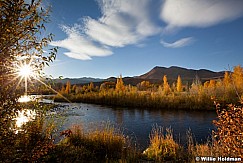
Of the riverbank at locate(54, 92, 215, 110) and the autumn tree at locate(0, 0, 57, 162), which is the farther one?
the riverbank at locate(54, 92, 215, 110)

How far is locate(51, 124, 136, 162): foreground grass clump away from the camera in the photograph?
22.1ft

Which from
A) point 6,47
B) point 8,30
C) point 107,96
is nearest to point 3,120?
point 6,47

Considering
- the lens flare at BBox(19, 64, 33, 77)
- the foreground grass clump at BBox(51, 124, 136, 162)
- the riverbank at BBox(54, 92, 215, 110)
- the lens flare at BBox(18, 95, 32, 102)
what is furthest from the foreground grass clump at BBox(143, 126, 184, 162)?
the riverbank at BBox(54, 92, 215, 110)

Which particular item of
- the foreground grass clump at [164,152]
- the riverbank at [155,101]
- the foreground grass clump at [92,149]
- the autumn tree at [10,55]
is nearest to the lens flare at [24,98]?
the autumn tree at [10,55]

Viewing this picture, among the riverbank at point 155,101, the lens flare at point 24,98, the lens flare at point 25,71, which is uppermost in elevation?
the lens flare at point 25,71

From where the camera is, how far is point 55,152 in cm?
681

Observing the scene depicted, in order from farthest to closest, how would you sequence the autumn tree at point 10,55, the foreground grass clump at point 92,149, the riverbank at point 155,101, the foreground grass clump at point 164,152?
the riverbank at point 155,101, the foreground grass clump at point 164,152, the foreground grass clump at point 92,149, the autumn tree at point 10,55

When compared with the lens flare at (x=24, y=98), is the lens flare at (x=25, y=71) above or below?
above

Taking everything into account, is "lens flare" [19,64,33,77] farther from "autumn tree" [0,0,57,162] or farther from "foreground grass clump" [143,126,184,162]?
"foreground grass clump" [143,126,184,162]

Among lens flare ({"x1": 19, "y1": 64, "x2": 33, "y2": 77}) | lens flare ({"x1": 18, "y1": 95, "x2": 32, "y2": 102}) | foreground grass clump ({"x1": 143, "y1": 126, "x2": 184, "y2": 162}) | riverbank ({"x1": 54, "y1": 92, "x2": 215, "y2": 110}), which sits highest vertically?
lens flare ({"x1": 19, "y1": 64, "x2": 33, "y2": 77})

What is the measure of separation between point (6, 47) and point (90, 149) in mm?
5789

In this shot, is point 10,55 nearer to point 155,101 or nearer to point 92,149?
point 92,149

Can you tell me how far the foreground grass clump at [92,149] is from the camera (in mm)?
6741

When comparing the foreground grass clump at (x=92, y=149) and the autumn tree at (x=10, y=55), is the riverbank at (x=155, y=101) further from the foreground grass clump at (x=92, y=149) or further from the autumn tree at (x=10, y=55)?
the autumn tree at (x=10, y=55)
